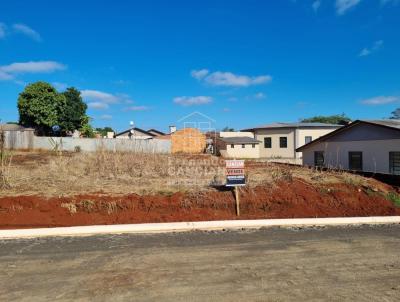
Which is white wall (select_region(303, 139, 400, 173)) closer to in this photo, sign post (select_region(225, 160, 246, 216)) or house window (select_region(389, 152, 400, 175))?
house window (select_region(389, 152, 400, 175))

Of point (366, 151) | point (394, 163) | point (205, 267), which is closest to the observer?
point (205, 267)

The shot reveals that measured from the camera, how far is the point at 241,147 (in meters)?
42.4

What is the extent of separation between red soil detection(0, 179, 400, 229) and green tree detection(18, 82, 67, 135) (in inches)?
1518

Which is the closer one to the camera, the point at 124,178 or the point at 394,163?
the point at 124,178

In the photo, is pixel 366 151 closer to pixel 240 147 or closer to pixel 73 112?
pixel 240 147

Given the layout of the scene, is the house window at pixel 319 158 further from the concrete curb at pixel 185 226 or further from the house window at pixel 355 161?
the concrete curb at pixel 185 226

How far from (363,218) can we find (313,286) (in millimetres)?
A: 5251

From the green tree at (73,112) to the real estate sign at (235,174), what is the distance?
41.2 metres

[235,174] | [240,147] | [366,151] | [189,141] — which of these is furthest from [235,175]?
[189,141]

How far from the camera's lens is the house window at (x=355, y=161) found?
18.6m

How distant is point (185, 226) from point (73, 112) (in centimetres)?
4297

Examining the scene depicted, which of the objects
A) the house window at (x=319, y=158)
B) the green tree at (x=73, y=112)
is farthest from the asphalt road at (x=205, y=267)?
the green tree at (x=73, y=112)

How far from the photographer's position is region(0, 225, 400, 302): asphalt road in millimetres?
4512

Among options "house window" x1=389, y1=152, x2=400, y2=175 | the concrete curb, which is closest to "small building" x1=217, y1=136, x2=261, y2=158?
"house window" x1=389, y1=152, x2=400, y2=175
